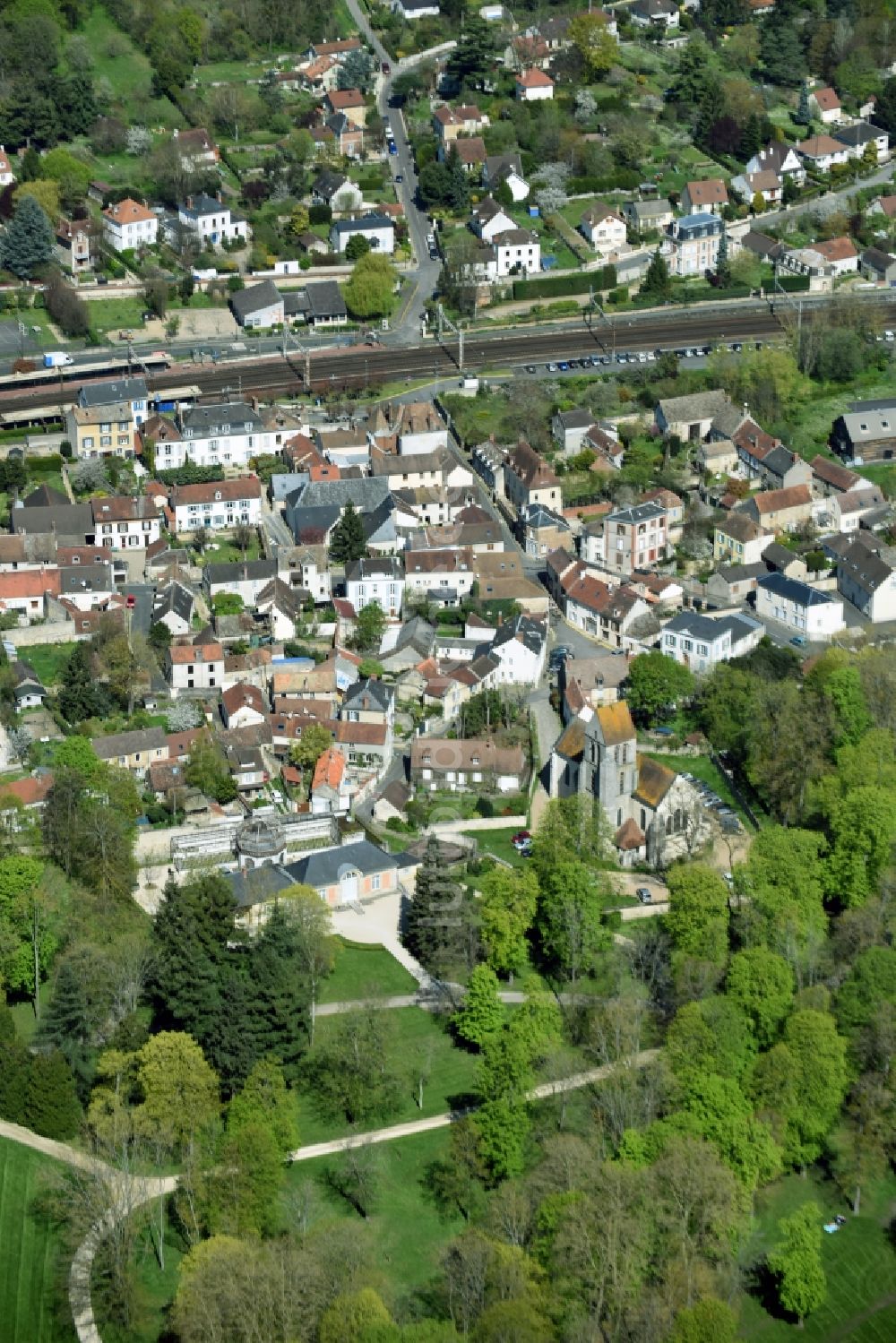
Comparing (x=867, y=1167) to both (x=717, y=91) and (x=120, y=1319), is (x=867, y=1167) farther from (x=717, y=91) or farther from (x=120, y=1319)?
(x=717, y=91)

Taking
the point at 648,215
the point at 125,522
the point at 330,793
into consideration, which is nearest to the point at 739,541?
the point at 330,793

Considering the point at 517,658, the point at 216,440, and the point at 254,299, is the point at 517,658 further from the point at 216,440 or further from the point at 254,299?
the point at 254,299

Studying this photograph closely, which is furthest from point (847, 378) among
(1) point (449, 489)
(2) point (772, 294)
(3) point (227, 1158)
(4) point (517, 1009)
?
(3) point (227, 1158)

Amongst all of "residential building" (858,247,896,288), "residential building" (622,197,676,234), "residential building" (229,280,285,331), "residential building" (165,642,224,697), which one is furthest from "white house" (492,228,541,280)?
"residential building" (165,642,224,697)

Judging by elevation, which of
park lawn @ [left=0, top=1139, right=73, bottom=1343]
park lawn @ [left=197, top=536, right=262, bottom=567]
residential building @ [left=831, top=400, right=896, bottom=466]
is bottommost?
residential building @ [left=831, top=400, right=896, bottom=466]

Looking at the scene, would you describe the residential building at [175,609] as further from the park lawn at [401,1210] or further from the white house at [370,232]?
the white house at [370,232]

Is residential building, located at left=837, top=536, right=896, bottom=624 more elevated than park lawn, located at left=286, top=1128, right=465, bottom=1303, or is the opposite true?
park lawn, located at left=286, top=1128, right=465, bottom=1303

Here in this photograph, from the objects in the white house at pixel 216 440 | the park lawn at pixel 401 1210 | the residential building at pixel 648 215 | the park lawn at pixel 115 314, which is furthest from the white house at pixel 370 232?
the park lawn at pixel 401 1210

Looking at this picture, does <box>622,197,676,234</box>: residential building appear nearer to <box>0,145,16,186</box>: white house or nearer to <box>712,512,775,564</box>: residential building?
<box>0,145,16,186</box>: white house

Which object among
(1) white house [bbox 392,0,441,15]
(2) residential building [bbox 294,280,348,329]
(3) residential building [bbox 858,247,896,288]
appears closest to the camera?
(2) residential building [bbox 294,280,348,329]
